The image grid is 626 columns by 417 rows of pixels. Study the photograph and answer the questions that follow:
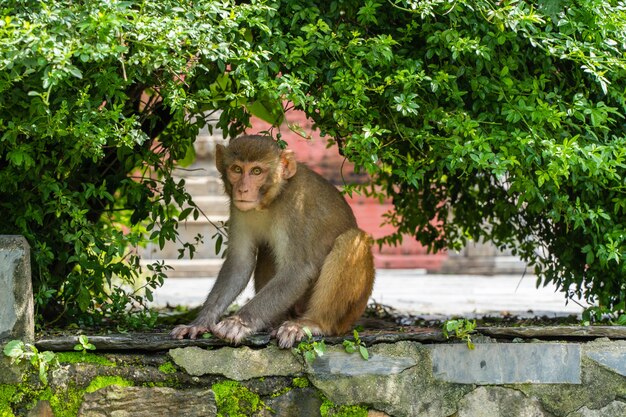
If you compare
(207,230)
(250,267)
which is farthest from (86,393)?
(207,230)

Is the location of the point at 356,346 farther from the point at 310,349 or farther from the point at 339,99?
the point at 339,99

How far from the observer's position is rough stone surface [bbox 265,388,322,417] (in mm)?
5621

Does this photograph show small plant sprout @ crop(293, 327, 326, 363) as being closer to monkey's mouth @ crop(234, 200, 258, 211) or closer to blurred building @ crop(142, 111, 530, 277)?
monkey's mouth @ crop(234, 200, 258, 211)

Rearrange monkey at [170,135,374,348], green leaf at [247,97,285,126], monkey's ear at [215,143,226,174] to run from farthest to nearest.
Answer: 1. green leaf at [247,97,285,126]
2. monkey's ear at [215,143,226,174]
3. monkey at [170,135,374,348]

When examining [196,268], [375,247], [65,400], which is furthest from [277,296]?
[196,268]

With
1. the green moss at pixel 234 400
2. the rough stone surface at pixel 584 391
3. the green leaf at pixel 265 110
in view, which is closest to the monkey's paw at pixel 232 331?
the green moss at pixel 234 400

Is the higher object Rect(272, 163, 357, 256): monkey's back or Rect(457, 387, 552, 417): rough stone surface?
Rect(272, 163, 357, 256): monkey's back

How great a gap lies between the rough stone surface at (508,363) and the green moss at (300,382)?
806 mm

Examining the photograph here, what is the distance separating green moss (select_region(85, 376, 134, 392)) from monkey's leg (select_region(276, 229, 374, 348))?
3.92 feet

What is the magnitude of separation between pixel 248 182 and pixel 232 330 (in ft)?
3.34

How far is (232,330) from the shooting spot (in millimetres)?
5625

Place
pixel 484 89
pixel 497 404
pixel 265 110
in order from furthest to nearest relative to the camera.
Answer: pixel 265 110
pixel 484 89
pixel 497 404

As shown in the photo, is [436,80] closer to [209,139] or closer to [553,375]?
[553,375]

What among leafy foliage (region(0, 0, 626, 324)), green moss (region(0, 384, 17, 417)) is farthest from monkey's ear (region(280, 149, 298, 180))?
green moss (region(0, 384, 17, 417))
